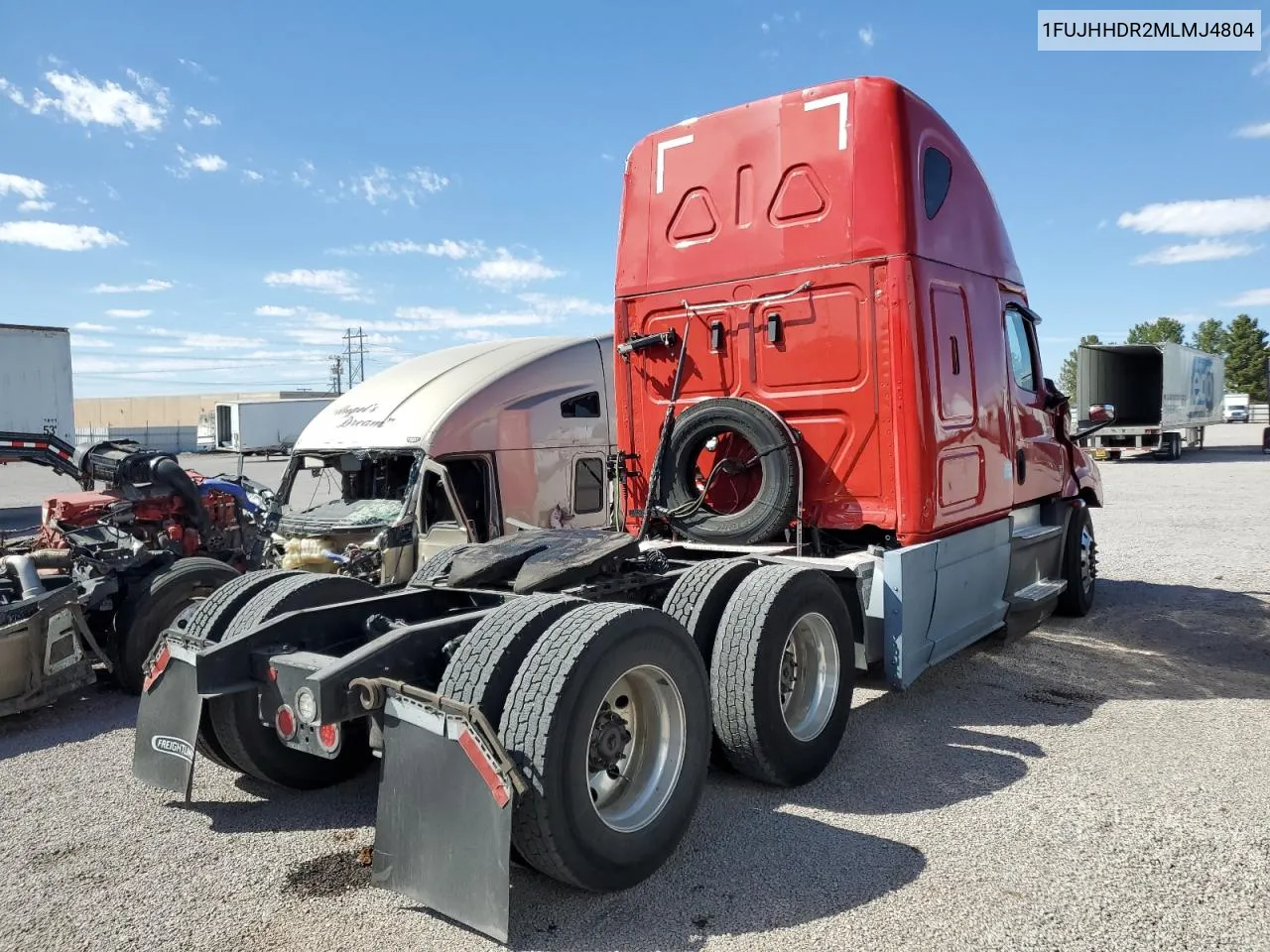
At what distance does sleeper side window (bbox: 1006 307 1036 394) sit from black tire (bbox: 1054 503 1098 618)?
1.42 metres

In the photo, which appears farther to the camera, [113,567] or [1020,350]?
[1020,350]

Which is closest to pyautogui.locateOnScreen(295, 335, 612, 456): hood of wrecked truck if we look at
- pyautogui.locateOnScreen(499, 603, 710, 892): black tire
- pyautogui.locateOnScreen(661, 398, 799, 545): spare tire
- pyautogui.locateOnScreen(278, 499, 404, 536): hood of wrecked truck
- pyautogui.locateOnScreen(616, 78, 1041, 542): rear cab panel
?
pyautogui.locateOnScreen(278, 499, 404, 536): hood of wrecked truck

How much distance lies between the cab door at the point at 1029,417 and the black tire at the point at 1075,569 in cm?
43

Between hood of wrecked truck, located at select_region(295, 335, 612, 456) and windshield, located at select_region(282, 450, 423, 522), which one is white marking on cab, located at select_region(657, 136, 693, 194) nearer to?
hood of wrecked truck, located at select_region(295, 335, 612, 456)

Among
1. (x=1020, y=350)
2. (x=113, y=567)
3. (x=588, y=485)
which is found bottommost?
(x=113, y=567)

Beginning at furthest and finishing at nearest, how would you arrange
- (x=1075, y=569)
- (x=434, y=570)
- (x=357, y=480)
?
(x=357, y=480) < (x=1075, y=569) < (x=434, y=570)

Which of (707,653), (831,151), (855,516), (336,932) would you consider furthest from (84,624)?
(831,151)

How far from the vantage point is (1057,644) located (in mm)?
7074

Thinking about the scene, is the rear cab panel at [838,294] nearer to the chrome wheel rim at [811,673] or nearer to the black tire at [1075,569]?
the chrome wheel rim at [811,673]

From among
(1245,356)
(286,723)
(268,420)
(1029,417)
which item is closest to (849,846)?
(286,723)

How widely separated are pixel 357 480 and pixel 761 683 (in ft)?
17.5

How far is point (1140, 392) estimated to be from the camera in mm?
29516

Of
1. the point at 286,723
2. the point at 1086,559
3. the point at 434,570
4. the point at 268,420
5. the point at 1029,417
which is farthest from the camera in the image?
the point at 268,420

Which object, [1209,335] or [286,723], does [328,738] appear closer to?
[286,723]
